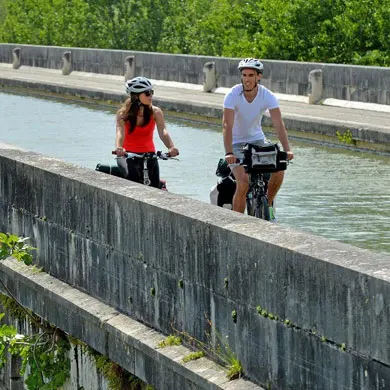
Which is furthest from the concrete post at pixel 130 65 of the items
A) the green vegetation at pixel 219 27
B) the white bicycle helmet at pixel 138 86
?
the white bicycle helmet at pixel 138 86

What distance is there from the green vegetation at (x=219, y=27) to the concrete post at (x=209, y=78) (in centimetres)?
464

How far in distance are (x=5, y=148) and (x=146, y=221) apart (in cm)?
358

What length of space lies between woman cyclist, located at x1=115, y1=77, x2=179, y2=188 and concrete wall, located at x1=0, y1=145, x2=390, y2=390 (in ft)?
5.13

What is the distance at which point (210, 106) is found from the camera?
2931cm

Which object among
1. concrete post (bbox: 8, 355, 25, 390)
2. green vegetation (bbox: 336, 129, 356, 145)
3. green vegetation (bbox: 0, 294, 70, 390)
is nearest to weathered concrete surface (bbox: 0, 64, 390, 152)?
green vegetation (bbox: 336, 129, 356, 145)

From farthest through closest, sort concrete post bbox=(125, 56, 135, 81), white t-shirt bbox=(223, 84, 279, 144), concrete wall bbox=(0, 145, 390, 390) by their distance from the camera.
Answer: concrete post bbox=(125, 56, 135, 81), white t-shirt bbox=(223, 84, 279, 144), concrete wall bbox=(0, 145, 390, 390)

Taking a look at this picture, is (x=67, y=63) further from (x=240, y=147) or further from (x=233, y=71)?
(x=240, y=147)

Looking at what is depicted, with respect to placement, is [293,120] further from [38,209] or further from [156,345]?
[156,345]

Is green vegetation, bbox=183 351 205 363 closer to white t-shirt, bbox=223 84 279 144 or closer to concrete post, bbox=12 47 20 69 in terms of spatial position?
white t-shirt, bbox=223 84 279 144

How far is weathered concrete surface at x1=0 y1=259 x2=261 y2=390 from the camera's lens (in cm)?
807

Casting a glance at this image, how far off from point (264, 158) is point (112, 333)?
331 cm

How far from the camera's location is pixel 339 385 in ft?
22.7

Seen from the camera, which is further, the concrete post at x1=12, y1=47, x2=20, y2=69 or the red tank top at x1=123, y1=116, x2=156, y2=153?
the concrete post at x1=12, y1=47, x2=20, y2=69

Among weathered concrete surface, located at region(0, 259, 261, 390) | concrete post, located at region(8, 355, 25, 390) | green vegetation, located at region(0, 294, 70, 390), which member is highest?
weathered concrete surface, located at region(0, 259, 261, 390)
